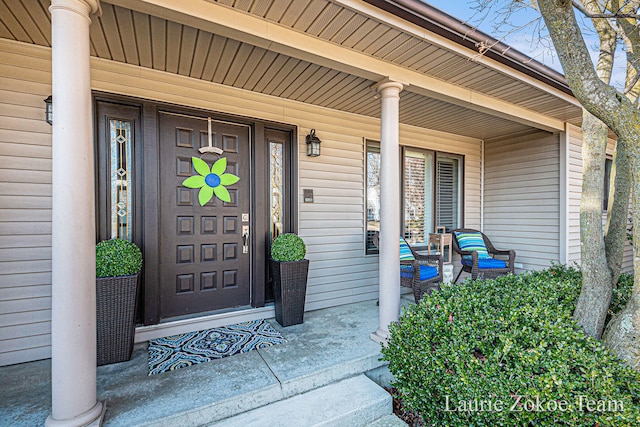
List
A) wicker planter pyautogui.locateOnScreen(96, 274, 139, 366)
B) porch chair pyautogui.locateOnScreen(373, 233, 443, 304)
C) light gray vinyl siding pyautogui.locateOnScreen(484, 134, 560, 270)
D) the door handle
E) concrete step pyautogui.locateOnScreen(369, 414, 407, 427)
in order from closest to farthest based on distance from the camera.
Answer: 1. concrete step pyautogui.locateOnScreen(369, 414, 407, 427)
2. wicker planter pyautogui.locateOnScreen(96, 274, 139, 366)
3. the door handle
4. porch chair pyautogui.locateOnScreen(373, 233, 443, 304)
5. light gray vinyl siding pyautogui.locateOnScreen(484, 134, 560, 270)

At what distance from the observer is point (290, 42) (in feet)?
7.76

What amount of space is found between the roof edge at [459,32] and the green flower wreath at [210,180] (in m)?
2.18

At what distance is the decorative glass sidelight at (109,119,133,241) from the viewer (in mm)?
2879

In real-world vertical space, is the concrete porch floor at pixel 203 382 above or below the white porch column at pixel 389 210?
below

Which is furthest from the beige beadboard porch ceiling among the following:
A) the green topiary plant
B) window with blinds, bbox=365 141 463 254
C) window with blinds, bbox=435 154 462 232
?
the green topiary plant

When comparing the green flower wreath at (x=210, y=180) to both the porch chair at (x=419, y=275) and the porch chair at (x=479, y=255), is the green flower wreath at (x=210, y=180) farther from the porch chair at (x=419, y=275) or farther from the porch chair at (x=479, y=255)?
the porch chair at (x=479, y=255)

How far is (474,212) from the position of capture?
5617 millimetres

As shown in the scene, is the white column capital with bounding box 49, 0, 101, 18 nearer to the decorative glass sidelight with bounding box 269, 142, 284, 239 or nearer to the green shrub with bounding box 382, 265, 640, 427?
the decorative glass sidelight with bounding box 269, 142, 284, 239

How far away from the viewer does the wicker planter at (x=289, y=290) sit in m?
3.21

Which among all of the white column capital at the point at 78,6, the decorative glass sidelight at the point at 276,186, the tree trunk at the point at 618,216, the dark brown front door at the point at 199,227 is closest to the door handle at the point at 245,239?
the dark brown front door at the point at 199,227

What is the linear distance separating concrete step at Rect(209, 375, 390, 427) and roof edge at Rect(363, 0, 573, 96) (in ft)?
9.44

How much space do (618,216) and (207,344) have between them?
3.60 metres

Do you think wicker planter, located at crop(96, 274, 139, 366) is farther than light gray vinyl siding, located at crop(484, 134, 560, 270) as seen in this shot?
No

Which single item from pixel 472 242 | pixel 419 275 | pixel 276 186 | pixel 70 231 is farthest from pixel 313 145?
pixel 472 242
